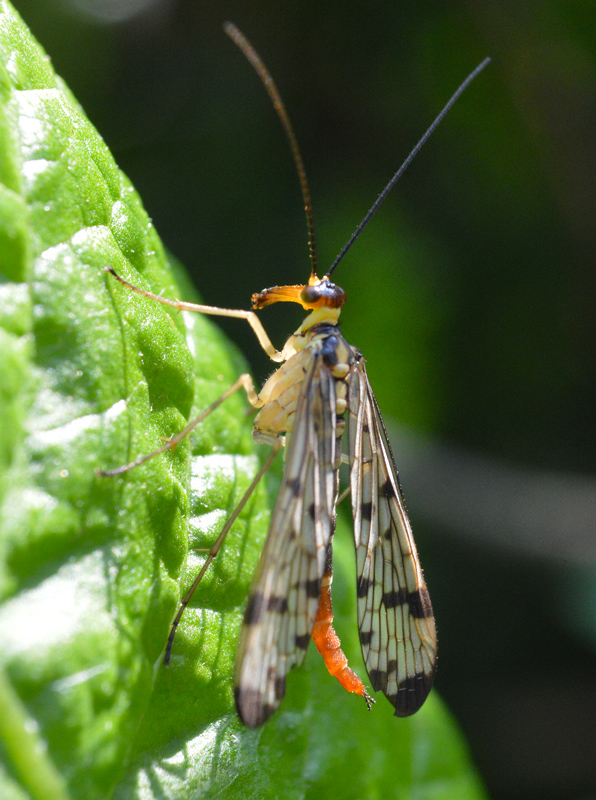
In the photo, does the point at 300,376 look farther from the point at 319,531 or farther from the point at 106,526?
the point at 106,526

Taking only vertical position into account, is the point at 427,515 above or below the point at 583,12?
below

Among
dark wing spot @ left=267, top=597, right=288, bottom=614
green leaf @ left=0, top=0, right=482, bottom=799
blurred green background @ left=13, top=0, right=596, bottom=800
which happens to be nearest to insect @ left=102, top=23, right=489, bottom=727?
dark wing spot @ left=267, top=597, right=288, bottom=614

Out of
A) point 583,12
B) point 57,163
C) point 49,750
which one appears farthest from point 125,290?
point 583,12

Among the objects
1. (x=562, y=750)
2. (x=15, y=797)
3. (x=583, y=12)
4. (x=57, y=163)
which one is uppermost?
(x=583, y=12)

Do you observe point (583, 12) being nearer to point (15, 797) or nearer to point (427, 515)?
point (427, 515)

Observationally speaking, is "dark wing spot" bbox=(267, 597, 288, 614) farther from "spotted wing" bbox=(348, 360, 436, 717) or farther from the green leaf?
"spotted wing" bbox=(348, 360, 436, 717)
